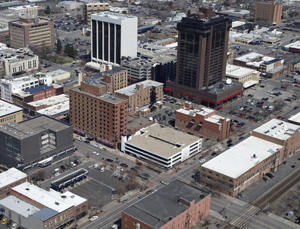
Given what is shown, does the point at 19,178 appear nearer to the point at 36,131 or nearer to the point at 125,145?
the point at 36,131

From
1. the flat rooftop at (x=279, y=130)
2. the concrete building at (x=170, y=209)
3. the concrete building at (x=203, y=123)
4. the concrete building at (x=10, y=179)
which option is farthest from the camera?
the concrete building at (x=203, y=123)

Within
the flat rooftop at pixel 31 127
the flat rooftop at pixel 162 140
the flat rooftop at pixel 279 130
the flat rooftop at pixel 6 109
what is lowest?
the flat rooftop at pixel 162 140

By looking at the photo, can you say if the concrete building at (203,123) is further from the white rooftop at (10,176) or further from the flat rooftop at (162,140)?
the white rooftop at (10,176)

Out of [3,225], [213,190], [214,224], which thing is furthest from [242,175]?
[3,225]

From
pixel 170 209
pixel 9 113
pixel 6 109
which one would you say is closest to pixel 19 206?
pixel 170 209

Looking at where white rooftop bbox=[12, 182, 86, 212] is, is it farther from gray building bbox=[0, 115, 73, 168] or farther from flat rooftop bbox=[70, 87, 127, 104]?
flat rooftop bbox=[70, 87, 127, 104]

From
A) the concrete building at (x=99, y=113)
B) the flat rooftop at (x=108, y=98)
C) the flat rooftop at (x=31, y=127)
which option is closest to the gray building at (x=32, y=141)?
the flat rooftop at (x=31, y=127)

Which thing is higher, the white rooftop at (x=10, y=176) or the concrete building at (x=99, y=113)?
the concrete building at (x=99, y=113)

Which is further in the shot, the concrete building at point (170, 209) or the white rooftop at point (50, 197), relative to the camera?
the white rooftop at point (50, 197)
